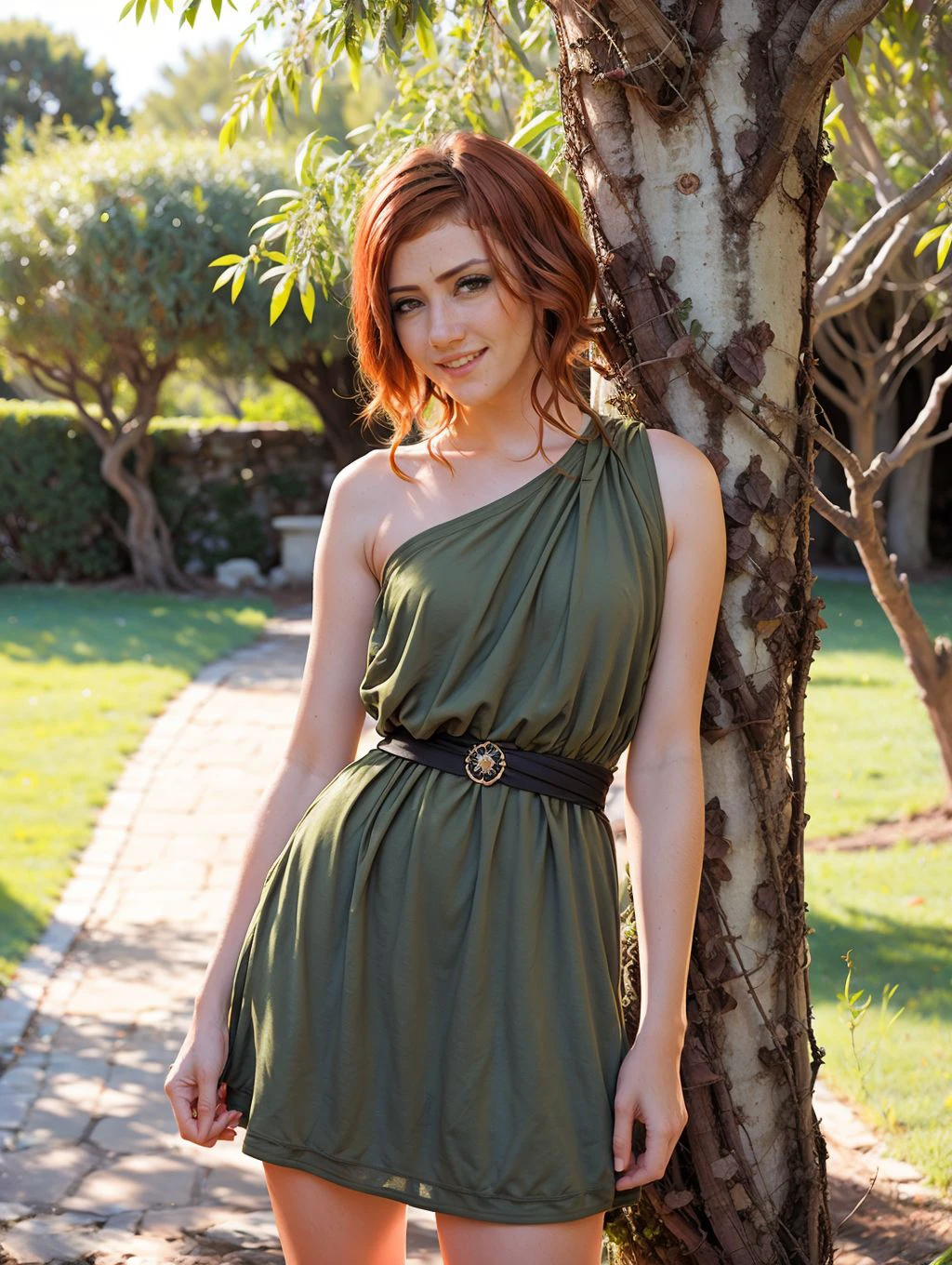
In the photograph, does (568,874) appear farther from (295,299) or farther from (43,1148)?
(295,299)

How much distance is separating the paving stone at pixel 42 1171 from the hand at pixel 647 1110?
222 centimetres

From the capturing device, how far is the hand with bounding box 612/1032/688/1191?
174 cm

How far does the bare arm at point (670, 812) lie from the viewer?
1753mm

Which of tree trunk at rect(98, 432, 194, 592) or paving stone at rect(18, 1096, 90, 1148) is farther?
tree trunk at rect(98, 432, 194, 592)

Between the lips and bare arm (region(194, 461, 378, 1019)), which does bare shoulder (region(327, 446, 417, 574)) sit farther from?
the lips

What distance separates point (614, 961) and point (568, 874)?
0.16m

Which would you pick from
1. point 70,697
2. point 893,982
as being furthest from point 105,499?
point 893,982

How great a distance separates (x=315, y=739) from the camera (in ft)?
6.70

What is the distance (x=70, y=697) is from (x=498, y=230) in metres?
8.09

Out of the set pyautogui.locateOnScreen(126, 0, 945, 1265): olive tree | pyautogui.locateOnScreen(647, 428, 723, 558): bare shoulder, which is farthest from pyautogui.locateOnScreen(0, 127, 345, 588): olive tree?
pyautogui.locateOnScreen(647, 428, 723, 558): bare shoulder

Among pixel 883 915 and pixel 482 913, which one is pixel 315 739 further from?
pixel 883 915

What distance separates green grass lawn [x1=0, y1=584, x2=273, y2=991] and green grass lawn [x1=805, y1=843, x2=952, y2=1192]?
10.0 ft

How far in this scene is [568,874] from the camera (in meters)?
1.80

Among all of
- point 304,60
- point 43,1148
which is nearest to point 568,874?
point 304,60
